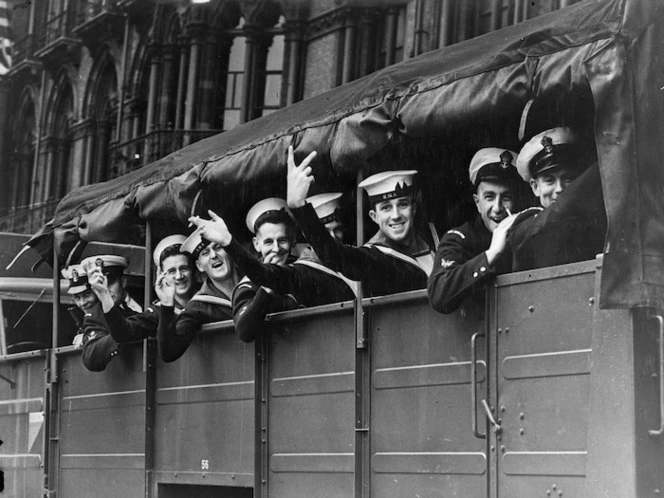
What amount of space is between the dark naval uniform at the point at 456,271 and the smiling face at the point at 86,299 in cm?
421

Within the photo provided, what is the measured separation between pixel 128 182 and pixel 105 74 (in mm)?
22750

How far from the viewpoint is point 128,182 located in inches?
363

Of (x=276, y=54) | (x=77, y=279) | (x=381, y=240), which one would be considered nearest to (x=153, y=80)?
(x=276, y=54)

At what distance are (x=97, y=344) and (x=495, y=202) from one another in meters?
3.60

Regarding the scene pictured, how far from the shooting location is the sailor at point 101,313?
Result: 880 centimetres

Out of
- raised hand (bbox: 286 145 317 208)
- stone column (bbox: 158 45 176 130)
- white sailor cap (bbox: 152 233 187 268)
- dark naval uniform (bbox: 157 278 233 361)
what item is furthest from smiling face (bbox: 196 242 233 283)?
stone column (bbox: 158 45 176 130)

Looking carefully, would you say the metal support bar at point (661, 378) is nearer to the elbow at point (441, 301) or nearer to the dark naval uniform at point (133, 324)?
the elbow at point (441, 301)

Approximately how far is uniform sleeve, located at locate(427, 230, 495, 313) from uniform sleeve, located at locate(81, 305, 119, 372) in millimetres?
3338

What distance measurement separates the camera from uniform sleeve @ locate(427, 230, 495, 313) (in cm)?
576

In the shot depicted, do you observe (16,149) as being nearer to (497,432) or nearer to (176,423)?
(176,423)

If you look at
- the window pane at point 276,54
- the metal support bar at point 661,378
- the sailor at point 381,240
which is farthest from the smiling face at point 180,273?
the window pane at point 276,54

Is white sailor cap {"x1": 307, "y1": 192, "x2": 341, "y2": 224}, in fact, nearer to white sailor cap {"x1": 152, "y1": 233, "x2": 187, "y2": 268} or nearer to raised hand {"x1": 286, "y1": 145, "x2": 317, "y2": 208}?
raised hand {"x1": 286, "y1": 145, "x2": 317, "y2": 208}

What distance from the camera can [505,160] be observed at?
247 inches

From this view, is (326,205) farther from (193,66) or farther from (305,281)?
(193,66)
